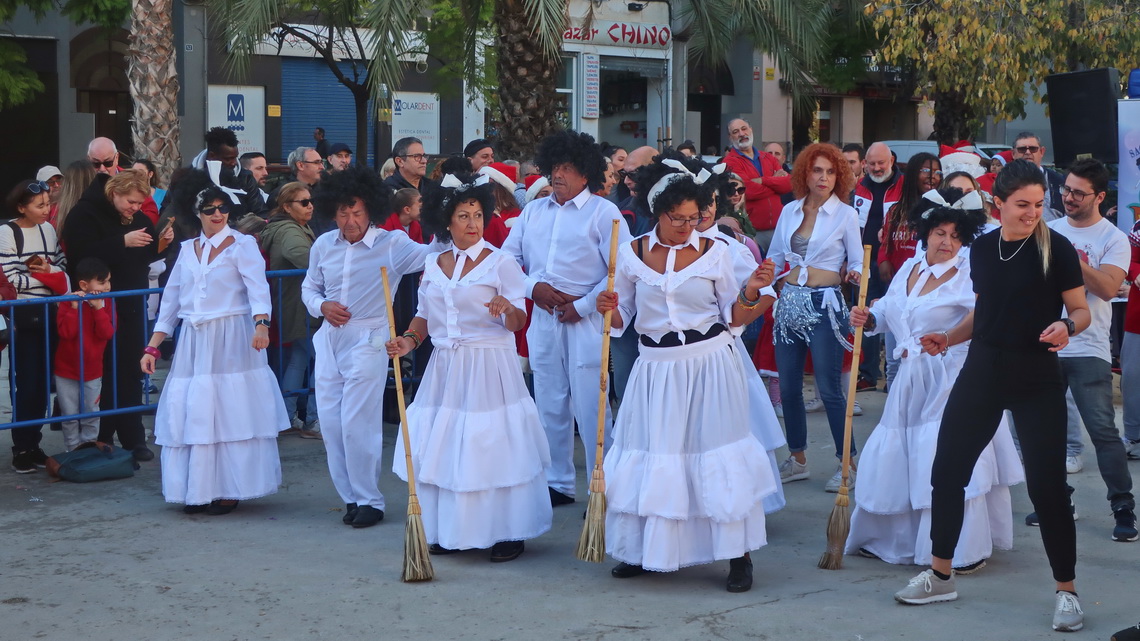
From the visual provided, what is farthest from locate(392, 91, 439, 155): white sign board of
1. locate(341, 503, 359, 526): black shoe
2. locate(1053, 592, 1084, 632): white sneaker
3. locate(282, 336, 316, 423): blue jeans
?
locate(1053, 592, 1084, 632): white sneaker

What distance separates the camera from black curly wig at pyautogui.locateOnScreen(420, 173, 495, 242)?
6.16 m

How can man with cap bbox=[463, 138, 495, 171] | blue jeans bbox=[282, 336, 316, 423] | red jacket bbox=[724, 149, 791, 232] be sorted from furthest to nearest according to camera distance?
red jacket bbox=[724, 149, 791, 232] → man with cap bbox=[463, 138, 495, 171] → blue jeans bbox=[282, 336, 316, 423]

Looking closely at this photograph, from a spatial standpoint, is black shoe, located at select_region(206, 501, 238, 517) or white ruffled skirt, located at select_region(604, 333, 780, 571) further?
black shoe, located at select_region(206, 501, 238, 517)

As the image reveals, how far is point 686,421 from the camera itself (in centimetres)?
556

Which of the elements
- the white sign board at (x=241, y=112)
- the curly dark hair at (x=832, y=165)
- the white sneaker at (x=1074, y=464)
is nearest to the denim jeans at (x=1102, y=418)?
the white sneaker at (x=1074, y=464)

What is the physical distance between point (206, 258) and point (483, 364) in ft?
6.26

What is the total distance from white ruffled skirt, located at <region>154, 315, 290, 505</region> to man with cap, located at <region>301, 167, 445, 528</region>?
0.51 meters

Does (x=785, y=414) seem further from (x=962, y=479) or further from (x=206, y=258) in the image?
(x=206, y=258)

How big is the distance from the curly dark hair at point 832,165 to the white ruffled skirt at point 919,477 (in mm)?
1812

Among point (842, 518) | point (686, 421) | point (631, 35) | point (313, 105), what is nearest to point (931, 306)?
point (842, 518)

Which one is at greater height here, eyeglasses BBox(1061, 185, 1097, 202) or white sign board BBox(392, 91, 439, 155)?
white sign board BBox(392, 91, 439, 155)

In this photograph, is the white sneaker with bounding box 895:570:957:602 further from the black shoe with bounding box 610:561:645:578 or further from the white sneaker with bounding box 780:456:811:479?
the white sneaker with bounding box 780:456:811:479

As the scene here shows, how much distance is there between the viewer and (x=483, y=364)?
6.09 metres

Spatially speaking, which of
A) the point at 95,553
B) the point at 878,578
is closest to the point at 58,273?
the point at 95,553
